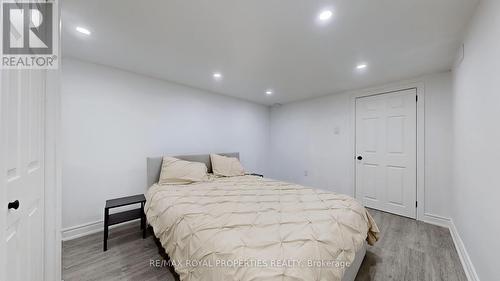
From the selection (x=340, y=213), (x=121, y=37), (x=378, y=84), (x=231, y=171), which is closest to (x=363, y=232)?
(x=340, y=213)

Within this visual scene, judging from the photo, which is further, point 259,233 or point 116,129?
point 116,129

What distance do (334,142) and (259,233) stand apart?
3.30 m

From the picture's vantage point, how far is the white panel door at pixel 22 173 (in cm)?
83

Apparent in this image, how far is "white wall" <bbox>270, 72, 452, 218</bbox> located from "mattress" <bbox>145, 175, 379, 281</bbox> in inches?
70.8

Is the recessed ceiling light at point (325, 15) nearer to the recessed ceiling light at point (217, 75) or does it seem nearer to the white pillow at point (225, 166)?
the recessed ceiling light at point (217, 75)

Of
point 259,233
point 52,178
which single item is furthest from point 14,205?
point 259,233

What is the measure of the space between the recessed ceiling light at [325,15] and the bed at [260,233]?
65.9 inches

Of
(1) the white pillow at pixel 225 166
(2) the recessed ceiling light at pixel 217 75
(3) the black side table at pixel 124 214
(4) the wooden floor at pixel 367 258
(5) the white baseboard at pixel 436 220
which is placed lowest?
(4) the wooden floor at pixel 367 258

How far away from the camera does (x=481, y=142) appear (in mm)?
1511

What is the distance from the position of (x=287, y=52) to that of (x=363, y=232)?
6.64 feet

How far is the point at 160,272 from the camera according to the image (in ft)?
5.91

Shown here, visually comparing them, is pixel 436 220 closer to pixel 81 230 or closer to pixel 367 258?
pixel 367 258

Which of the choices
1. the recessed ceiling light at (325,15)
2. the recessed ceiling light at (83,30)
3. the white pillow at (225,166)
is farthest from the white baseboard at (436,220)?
the recessed ceiling light at (83,30)

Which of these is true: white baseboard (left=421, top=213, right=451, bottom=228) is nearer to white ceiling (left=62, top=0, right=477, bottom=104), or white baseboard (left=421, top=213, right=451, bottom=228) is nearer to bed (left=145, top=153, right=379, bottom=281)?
bed (left=145, top=153, right=379, bottom=281)
